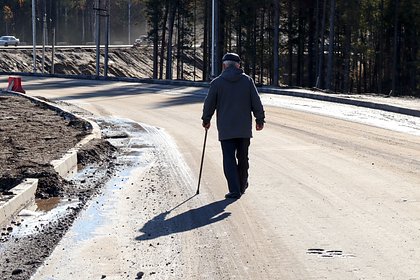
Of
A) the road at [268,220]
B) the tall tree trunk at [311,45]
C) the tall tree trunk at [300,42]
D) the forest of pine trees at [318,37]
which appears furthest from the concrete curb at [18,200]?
Answer: the tall tree trunk at [300,42]

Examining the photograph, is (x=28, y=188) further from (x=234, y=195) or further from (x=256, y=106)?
(x=256, y=106)

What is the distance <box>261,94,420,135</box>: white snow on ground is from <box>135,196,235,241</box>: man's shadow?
37.6 ft

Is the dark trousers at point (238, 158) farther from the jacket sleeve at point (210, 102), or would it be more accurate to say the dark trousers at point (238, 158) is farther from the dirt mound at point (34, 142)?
the dirt mound at point (34, 142)

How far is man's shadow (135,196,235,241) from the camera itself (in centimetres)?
920

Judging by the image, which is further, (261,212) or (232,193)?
(232,193)

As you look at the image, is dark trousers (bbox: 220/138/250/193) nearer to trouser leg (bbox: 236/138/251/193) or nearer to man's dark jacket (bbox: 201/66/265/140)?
trouser leg (bbox: 236/138/251/193)

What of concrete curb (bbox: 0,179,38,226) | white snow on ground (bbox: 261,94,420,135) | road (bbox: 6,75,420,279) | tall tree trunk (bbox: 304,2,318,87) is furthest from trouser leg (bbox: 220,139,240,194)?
tall tree trunk (bbox: 304,2,318,87)

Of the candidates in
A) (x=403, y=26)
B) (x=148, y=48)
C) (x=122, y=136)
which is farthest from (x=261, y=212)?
(x=148, y=48)

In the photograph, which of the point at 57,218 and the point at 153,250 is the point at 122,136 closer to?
the point at 57,218

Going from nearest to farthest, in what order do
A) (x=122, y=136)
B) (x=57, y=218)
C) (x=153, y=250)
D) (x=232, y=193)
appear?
(x=153, y=250)
(x=57, y=218)
(x=232, y=193)
(x=122, y=136)

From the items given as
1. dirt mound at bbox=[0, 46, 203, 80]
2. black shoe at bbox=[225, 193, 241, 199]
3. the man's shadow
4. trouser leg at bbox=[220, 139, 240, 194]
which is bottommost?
the man's shadow

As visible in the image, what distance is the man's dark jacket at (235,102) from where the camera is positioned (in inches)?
449

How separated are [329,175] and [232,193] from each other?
2308 mm

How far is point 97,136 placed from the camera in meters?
18.8
